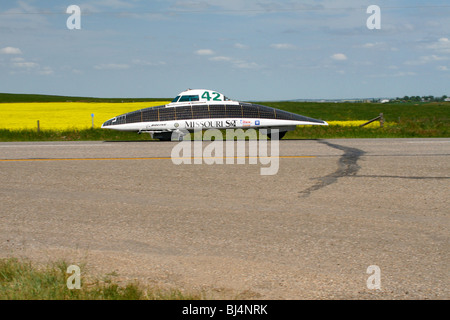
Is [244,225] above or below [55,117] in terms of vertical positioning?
below

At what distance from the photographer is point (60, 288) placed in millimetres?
4203

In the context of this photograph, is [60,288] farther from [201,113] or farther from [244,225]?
[201,113]

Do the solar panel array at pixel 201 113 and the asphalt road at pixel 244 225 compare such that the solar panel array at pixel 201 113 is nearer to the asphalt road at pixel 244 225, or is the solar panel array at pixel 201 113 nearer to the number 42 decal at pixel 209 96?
the number 42 decal at pixel 209 96

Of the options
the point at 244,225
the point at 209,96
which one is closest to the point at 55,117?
the point at 209,96

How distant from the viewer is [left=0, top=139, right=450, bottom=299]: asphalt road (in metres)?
4.64

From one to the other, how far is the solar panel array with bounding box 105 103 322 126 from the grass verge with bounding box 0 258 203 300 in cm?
1502

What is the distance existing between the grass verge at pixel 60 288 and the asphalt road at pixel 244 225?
23 cm

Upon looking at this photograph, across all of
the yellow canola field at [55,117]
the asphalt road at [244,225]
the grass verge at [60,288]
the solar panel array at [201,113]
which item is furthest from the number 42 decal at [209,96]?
the grass verge at [60,288]

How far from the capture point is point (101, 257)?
5.27 m

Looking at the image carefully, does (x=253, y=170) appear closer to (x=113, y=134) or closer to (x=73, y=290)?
(x=73, y=290)

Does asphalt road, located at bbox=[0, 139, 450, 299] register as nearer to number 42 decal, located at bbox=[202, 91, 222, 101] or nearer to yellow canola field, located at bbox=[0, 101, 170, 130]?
number 42 decal, located at bbox=[202, 91, 222, 101]

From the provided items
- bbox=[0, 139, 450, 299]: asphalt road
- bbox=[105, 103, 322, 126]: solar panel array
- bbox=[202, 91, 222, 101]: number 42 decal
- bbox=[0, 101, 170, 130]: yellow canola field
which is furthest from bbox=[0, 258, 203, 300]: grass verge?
bbox=[0, 101, 170, 130]: yellow canola field

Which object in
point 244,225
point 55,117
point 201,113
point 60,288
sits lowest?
point 60,288

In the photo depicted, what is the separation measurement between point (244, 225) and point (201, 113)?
13758 millimetres
